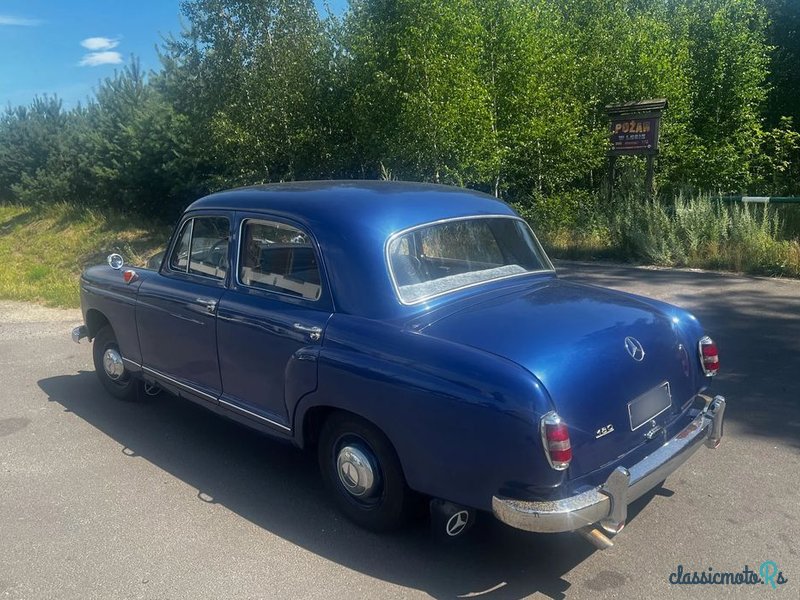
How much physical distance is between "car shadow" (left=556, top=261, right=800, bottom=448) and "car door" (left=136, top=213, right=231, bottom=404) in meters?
3.66

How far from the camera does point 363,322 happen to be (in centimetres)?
358

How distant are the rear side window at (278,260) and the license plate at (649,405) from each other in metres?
1.74

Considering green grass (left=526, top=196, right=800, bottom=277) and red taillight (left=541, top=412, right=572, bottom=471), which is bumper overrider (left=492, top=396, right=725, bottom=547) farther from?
green grass (left=526, top=196, right=800, bottom=277)

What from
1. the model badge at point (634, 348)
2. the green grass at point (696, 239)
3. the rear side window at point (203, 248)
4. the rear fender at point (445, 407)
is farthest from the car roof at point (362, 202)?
the green grass at point (696, 239)

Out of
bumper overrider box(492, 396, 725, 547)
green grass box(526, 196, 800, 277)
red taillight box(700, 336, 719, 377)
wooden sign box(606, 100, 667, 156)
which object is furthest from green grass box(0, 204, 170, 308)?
bumper overrider box(492, 396, 725, 547)

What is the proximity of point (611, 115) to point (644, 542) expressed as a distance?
37.8ft

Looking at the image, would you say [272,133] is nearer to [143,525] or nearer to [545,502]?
[143,525]

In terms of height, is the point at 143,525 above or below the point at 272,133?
below

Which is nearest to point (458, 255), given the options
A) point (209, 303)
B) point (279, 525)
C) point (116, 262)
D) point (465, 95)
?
point (209, 303)

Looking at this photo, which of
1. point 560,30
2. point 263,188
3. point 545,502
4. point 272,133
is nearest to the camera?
point 545,502

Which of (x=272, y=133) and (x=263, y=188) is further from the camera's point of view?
(x=272, y=133)

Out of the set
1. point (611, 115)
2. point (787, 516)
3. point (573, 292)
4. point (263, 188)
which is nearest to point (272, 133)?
point (611, 115)

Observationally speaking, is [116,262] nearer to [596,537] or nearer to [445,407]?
[445,407]

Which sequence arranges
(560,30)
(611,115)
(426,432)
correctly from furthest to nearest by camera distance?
(560,30)
(611,115)
(426,432)
